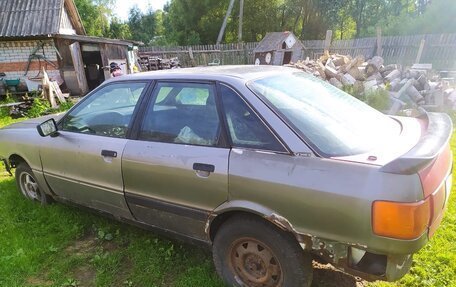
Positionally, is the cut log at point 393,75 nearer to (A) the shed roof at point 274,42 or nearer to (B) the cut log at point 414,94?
(B) the cut log at point 414,94

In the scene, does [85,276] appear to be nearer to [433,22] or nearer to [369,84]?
[369,84]

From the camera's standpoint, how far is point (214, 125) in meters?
2.70

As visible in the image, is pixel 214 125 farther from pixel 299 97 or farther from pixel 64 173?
pixel 64 173

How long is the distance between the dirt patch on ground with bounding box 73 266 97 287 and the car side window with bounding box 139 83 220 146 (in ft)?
4.46

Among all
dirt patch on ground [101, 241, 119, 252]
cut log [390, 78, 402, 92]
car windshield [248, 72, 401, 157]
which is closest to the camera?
car windshield [248, 72, 401, 157]

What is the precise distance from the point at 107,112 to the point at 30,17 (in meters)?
14.7

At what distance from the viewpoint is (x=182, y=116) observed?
2.96 meters

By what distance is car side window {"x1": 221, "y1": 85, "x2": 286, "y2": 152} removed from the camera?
2.41 meters

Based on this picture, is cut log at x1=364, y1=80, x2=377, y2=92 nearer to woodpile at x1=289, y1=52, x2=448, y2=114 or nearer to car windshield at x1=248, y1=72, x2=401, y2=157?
woodpile at x1=289, y1=52, x2=448, y2=114

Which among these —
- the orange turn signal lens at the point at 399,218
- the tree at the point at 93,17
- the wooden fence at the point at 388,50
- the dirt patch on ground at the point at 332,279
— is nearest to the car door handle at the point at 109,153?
the dirt patch on ground at the point at 332,279

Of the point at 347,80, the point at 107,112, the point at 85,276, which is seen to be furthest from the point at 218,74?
the point at 347,80

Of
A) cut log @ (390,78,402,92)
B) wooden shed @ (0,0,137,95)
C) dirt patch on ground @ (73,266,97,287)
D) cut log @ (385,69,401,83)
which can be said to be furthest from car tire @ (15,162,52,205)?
wooden shed @ (0,0,137,95)

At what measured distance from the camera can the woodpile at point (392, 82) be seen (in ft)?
28.9

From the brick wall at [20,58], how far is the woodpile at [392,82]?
10.4 m
